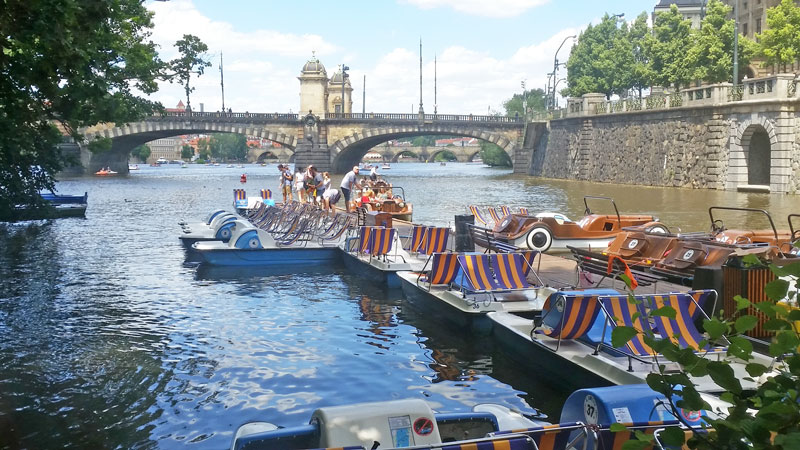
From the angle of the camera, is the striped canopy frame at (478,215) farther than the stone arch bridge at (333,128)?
No

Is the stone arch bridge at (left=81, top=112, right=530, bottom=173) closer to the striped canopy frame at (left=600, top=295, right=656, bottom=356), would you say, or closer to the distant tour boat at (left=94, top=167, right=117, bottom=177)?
the distant tour boat at (left=94, top=167, right=117, bottom=177)

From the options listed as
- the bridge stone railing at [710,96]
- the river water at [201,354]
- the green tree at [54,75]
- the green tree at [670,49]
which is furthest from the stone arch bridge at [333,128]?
the river water at [201,354]

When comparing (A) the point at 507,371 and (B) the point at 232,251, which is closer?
(A) the point at 507,371

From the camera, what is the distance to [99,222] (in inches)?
1244

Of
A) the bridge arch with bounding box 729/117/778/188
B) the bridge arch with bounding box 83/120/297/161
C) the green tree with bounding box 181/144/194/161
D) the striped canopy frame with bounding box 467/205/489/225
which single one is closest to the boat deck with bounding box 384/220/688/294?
the striped canopy frame with bounding box 467/205/489/225

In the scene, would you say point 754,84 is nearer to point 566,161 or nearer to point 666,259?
point 566,161

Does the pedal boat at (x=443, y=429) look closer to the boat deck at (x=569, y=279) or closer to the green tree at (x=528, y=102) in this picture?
the boat deck at (x=569, y=279)

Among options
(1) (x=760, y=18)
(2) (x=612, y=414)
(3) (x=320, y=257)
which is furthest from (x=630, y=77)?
(2) (x=612, y=414)

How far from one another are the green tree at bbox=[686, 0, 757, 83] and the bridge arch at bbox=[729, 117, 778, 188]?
14.5m

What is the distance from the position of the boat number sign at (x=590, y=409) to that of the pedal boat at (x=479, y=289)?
5.52m

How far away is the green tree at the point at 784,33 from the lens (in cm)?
5053

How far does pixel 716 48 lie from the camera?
179 ft

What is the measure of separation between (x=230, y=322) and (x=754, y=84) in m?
34.3

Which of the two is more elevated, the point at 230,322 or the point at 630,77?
the point at 630,77
